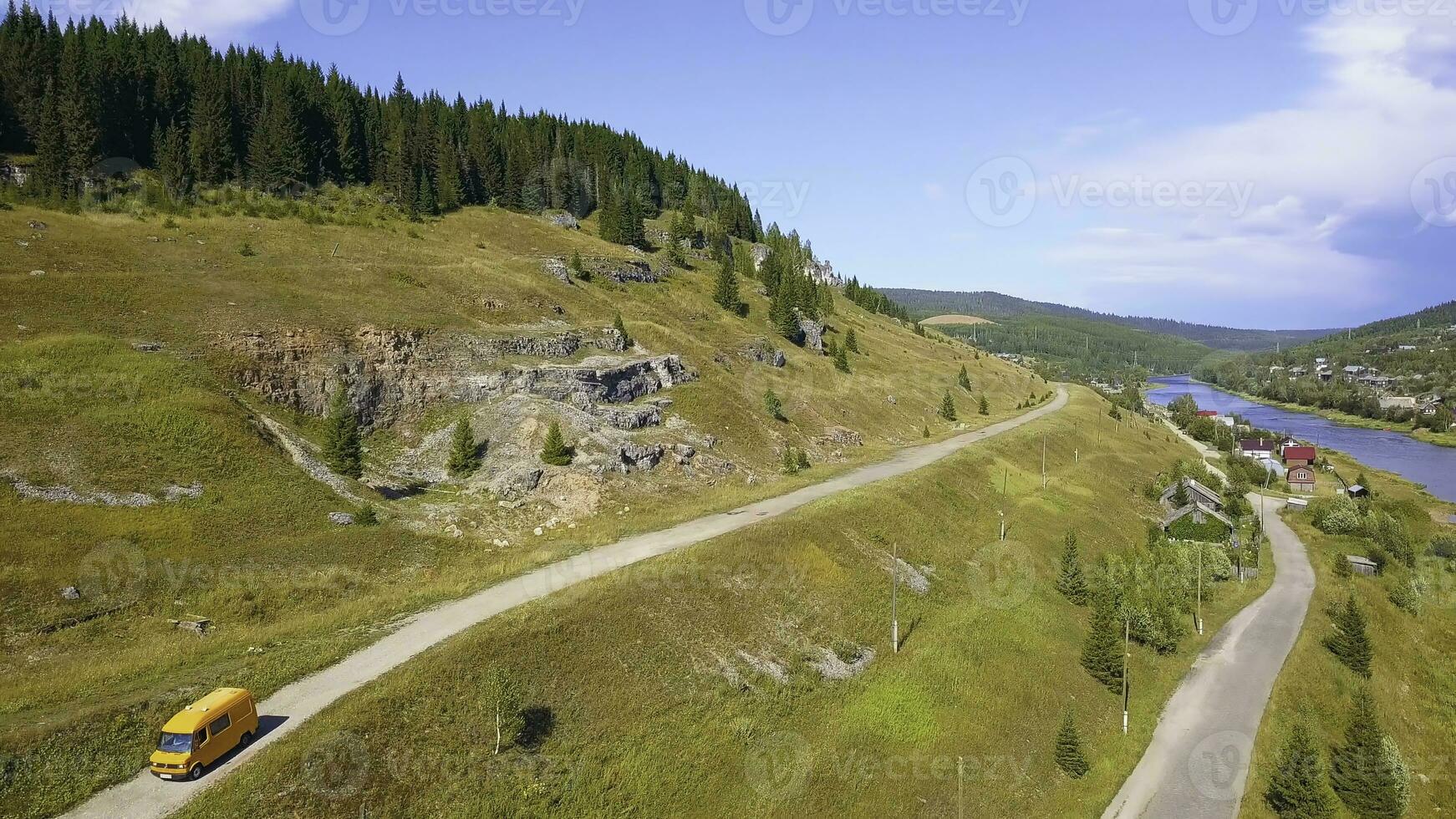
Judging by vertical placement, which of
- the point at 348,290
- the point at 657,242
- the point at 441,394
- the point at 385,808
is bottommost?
the point at 385,808

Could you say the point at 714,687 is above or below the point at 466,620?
below

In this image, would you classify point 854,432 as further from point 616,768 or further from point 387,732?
point 387,732

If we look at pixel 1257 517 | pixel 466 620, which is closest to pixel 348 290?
pixel 466 620

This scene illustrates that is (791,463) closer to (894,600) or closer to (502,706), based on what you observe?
(894,600)

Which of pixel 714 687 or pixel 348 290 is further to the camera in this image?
pixel 348 290

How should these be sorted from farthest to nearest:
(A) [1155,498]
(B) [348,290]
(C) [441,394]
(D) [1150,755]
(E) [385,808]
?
(A) [1155,498] < (B) [348,290] < (C) [441,394] < (D) [1150,755] < (E) [385,808]

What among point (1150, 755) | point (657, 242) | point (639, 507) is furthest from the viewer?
point (657, 242)

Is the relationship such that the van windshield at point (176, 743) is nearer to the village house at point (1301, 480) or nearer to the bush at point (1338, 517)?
the bush at point (1338, 517)
